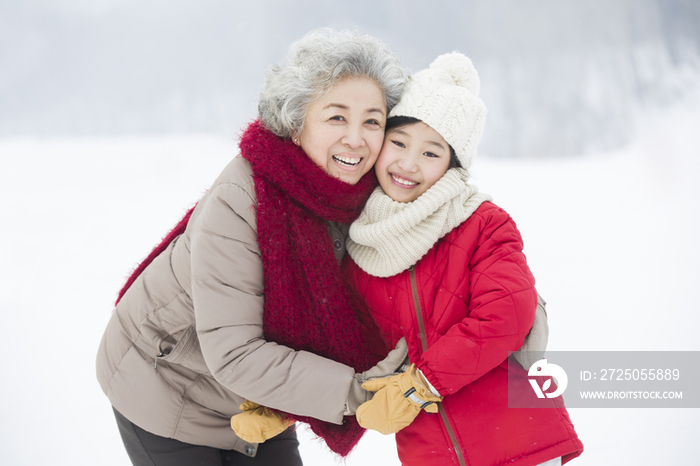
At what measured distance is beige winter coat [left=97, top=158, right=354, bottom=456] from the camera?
113 cm

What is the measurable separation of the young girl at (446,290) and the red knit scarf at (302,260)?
101 millimetres

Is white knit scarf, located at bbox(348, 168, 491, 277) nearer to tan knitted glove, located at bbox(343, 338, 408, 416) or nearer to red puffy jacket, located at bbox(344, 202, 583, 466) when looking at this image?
red puffy jacket, located at bbox(344, 202, 583, 466)

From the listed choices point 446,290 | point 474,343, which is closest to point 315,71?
point 446,290

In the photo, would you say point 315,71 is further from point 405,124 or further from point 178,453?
point 178,453

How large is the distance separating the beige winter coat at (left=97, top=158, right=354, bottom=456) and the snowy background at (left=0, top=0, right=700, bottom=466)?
86.3 inches

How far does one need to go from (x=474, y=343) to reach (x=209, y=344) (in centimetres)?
59

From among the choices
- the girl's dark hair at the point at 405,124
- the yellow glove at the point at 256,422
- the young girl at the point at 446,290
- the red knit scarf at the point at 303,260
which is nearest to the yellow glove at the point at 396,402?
the young girl at the point at 446,290

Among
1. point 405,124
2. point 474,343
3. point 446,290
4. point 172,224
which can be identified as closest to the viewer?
point 474,343

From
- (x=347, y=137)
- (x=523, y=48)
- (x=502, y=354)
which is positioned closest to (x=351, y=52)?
(x=347, y=137)

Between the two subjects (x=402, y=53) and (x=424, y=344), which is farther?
(x=402, y=53)

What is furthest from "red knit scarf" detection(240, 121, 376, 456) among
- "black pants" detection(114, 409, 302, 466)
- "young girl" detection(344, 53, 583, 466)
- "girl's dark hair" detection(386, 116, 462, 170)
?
"black pants" detection(114, 409, 302, 466)

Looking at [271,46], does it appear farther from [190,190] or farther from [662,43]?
[662,43]

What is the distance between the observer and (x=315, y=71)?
3.98 feet

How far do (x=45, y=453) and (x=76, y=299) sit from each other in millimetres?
1327
